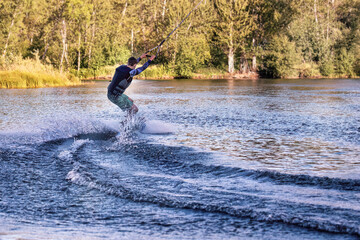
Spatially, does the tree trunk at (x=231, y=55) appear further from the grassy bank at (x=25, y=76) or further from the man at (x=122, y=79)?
the man at (x=122, y=79)

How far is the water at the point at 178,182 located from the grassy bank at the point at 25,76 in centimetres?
2250

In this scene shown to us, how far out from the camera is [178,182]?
6.64m

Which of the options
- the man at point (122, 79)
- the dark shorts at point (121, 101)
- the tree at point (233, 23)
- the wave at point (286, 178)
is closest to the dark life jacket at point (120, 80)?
the man at point (122, 79)

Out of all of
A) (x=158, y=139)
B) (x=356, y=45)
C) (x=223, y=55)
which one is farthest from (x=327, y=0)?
(x=158, y=139)

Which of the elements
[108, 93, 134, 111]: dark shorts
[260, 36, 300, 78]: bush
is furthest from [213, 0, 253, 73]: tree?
[108, 93, 134, 111]: dark shorts

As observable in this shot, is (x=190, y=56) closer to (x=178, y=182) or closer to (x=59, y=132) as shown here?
(x=59, y=132)

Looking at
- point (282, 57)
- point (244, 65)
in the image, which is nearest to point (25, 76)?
point (282, 57)

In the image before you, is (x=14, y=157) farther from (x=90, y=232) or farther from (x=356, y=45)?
(x=356, y=45)

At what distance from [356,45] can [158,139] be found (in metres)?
61.8

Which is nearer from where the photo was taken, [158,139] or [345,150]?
[345,150]

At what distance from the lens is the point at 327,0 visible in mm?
72000

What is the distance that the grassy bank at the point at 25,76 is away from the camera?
1340 inches

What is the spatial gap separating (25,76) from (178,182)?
30.5 m

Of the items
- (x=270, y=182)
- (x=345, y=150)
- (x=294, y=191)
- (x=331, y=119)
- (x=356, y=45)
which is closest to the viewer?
(x=294, y=191)
